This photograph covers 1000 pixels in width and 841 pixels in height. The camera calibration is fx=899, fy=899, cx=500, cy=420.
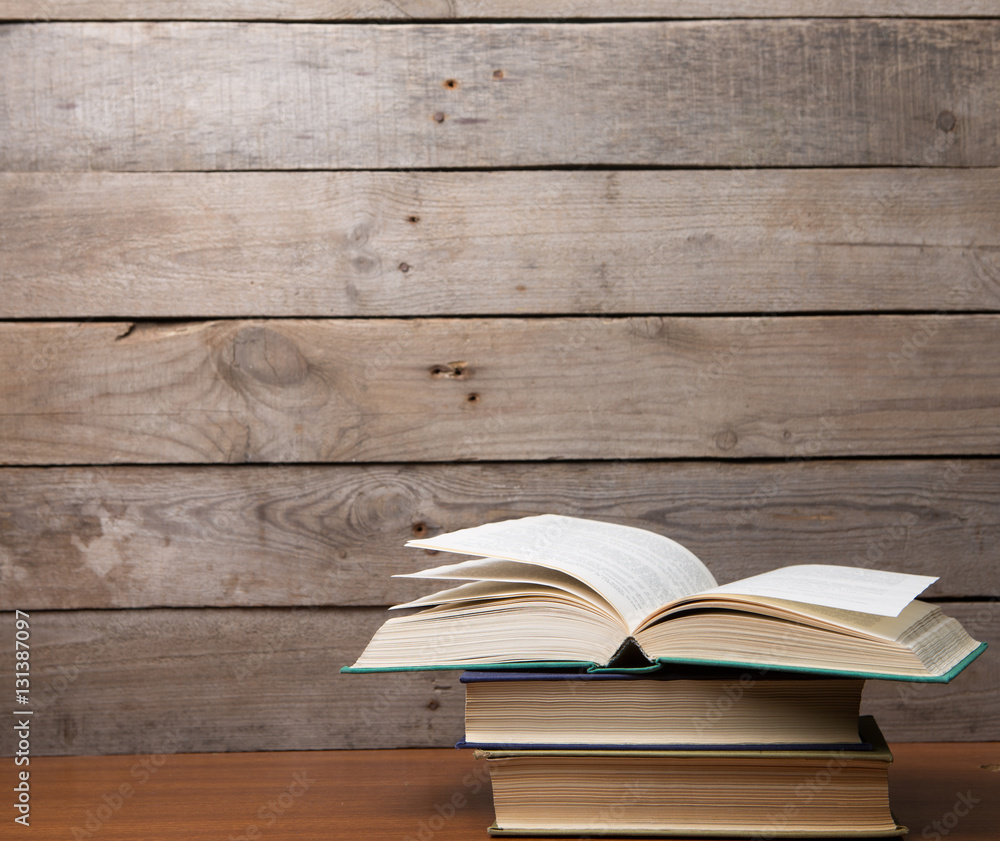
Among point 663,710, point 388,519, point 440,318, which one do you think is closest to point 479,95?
point 440,318

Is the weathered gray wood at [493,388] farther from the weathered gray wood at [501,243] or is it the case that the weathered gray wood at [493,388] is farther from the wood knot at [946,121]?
the wood knot at [946,121]

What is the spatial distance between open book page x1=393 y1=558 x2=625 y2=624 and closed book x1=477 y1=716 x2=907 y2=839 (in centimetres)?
11

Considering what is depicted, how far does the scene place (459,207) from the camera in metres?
1.00

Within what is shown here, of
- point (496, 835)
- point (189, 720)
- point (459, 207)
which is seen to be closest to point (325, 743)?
point (189, 720)

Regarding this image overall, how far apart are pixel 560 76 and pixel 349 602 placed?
630 millimetres

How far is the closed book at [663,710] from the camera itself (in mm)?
617

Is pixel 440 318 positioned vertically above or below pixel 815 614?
above

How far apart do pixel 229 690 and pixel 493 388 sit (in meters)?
0.44

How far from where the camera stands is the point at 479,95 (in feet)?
3.30

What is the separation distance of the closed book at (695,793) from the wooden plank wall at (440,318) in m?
0.35
